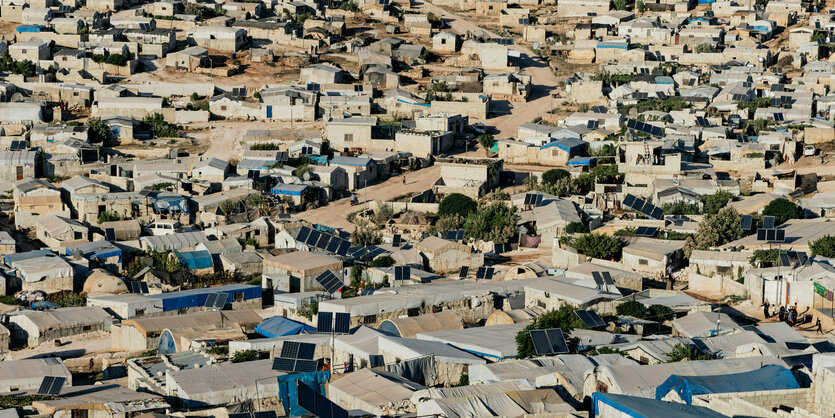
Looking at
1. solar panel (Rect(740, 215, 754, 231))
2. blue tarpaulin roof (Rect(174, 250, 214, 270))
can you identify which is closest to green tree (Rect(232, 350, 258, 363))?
blue tarpaulin roof (Rect(174, 250, 214, 270))

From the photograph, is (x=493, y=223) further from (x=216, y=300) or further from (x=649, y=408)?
(x=649, y=408)

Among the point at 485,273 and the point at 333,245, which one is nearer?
the point at 485,273

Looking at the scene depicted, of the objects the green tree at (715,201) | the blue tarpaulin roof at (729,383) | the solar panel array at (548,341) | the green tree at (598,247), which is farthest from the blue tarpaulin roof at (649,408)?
the green tree at (715,201)


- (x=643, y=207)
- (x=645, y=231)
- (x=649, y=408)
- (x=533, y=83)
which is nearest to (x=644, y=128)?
(x=643, y=207)

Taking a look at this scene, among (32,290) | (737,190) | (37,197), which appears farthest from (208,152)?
(737,190)

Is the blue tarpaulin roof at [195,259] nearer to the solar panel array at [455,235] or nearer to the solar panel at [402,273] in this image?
the solar panel at [402,273]

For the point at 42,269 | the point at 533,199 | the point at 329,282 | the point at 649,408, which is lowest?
the point at 42,269

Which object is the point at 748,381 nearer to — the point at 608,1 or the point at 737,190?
the point at 737,190
